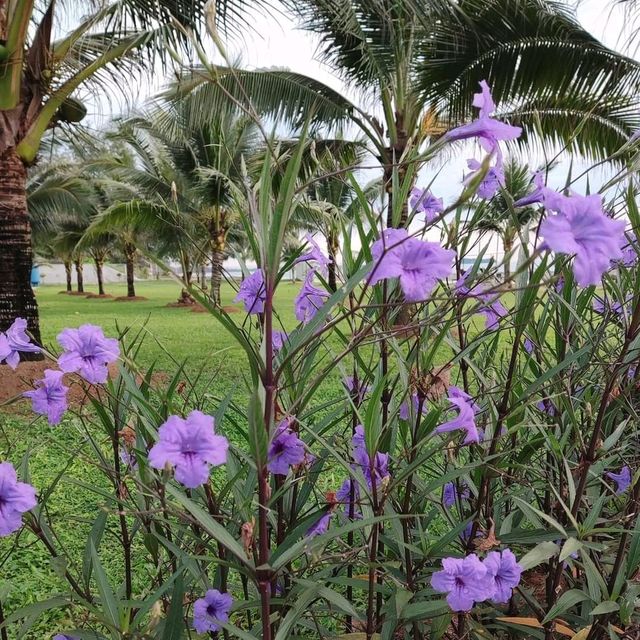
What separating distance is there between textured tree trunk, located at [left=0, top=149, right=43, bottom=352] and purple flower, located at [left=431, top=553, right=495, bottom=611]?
12.9 feet

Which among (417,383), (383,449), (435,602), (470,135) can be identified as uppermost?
(470,135)

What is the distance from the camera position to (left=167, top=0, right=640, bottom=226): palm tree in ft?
17.5

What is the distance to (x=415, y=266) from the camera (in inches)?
20.4

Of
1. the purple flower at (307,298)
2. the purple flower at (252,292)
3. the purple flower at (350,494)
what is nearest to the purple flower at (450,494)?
the purple flower at (350,494)

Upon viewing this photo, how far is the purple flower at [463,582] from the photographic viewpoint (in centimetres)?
68

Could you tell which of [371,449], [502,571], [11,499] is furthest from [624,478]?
[11,499]

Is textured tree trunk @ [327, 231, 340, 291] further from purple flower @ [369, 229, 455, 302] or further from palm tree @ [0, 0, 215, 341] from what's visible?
palm tree @ [0, 0, 215, 341]

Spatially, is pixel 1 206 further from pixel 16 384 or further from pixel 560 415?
pixel 560 415

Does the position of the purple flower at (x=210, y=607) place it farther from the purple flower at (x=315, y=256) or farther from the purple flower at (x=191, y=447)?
the purple flower at (x=315, y=256)

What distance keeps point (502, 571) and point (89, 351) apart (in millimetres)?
577

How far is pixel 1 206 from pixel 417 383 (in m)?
4.08

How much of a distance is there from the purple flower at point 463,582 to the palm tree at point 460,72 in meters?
4.68

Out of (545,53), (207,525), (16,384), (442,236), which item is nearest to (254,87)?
(545,53)

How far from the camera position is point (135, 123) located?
11.3m
